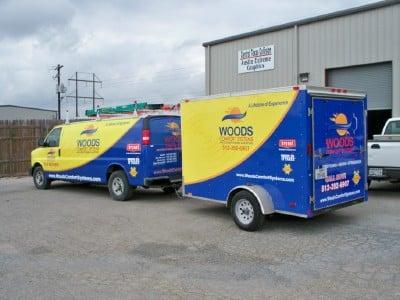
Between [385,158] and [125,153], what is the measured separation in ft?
20.1

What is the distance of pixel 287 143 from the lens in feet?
25.7

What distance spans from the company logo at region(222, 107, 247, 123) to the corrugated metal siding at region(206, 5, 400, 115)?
34.1ft

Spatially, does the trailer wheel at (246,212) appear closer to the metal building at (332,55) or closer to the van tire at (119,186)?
the van tire at (119,186)

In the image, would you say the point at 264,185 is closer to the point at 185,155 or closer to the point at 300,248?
the point at 300,248

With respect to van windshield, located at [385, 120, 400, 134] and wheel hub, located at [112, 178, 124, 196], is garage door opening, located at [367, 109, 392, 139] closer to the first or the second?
van windshield, located at [385, 120, 400, 134]

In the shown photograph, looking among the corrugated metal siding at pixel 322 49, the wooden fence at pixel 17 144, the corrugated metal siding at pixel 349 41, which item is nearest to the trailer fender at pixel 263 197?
the corrugated metal siding at pixel 322 49

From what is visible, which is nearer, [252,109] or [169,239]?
[169,239]

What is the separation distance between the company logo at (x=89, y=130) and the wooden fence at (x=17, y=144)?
7140 mm

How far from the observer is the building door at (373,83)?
17.6 m

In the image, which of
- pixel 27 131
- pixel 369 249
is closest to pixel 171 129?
pixel 369 249

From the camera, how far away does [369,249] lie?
696 centimetres

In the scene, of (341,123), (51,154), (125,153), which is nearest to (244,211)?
(341,123)

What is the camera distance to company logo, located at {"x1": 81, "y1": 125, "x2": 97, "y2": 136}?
1265 centimetres

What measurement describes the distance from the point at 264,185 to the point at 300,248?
4.76 ft
